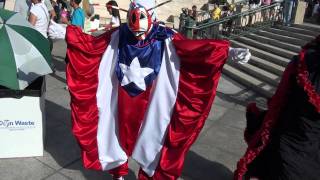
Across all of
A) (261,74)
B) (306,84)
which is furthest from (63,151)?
(261,74)

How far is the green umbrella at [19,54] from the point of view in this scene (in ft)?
12.7

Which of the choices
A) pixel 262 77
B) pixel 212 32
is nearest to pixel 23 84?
pixel 262 77

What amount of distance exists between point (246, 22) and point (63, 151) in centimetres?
879

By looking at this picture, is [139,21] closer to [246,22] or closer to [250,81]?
[250,81]

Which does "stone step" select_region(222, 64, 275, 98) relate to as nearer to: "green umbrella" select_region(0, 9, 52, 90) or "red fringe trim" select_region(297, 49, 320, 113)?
"red fringe trim" select_region(297, 49, 320, 113)

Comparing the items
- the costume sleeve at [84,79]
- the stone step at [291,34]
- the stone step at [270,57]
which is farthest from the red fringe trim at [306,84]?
the stone step at [291,34]

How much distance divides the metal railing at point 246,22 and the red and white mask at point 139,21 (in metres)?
6.91

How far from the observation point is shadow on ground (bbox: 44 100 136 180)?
164 inches

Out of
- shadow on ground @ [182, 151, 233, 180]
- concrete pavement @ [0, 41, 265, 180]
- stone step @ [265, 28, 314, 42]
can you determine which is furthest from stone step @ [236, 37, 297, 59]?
shadow on ground @ [182, 151, 233, 180]

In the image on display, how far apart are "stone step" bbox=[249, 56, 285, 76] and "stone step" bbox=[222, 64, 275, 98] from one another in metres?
0.44

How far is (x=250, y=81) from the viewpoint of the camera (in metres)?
8.07

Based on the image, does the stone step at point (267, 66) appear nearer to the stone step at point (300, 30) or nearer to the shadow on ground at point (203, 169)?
the stone step at point (300, 30)

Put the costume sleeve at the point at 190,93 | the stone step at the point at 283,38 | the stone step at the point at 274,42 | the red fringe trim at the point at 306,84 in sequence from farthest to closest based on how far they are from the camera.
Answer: the stone step at the point at 283,38, the stone step at the point at 274,42, the costume sleeve at the point at 190,93, the red fringe trim at the point at 306,84

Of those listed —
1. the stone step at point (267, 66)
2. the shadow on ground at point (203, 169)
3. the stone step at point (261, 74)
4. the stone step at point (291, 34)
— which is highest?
the stone step at point (291, 34)
